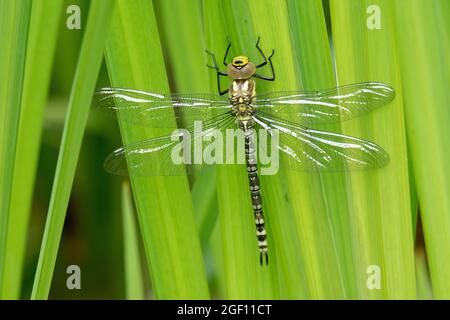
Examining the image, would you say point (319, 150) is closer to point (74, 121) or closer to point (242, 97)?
point (242, 97)

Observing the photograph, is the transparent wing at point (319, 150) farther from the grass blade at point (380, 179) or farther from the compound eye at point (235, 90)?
the compound eye at point (235, 90)

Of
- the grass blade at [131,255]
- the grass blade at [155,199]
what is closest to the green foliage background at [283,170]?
the grass blade at [155,199]

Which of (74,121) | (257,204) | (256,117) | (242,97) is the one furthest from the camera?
(256,117)

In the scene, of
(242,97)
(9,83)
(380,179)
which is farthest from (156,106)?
(380,179)

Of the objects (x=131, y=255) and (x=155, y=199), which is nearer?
(x=155, y=199)
